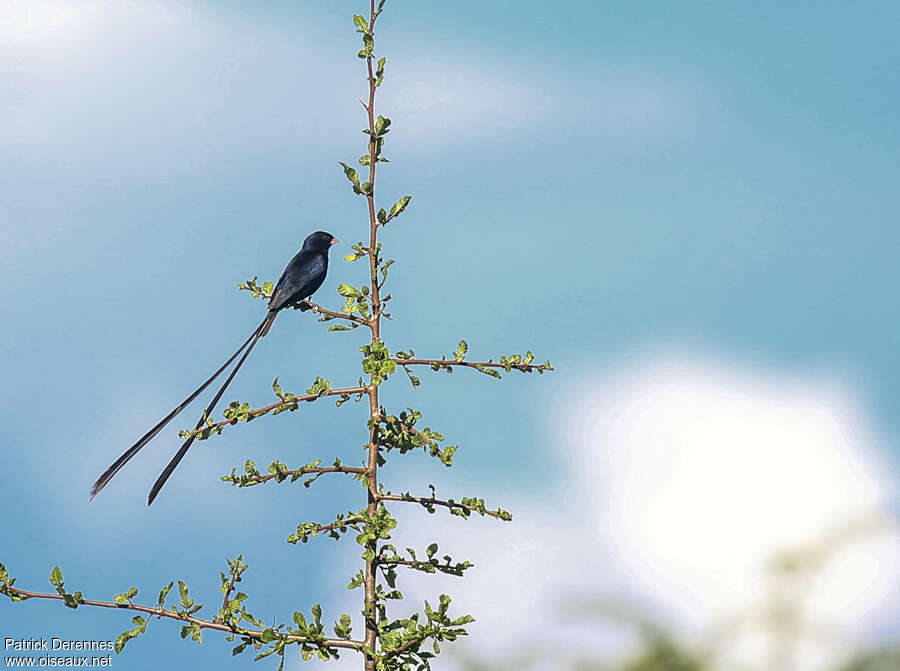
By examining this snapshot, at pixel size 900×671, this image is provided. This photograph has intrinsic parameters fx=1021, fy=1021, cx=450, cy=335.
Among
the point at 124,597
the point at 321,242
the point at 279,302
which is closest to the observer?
the point at 124,597

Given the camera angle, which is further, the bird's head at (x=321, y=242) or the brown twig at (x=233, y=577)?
the bird's head at (x=321, y=242)

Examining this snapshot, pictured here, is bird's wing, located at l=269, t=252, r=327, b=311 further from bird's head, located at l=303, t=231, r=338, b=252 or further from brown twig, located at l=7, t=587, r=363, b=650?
brown twig, located at l=7, t=587, r=363, b=650

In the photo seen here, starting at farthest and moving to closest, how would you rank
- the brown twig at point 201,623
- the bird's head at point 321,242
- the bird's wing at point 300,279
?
the bird's head at point 321,242 < the bird's wing at point 300,279 < the brown twig at point 201,623

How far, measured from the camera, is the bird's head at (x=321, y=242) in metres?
7.10

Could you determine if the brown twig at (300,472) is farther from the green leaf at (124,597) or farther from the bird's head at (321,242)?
the bird's head at (321,242)

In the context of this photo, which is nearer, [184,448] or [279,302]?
[184,448]

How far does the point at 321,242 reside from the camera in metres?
7.21

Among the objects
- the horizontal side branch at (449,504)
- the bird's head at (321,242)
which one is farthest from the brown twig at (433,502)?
the bird's head at (321,242)

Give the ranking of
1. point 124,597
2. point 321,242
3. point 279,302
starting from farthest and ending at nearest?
point 321,242
point 279,302
point 124,597

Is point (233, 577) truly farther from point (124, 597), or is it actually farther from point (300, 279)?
point (300, 279)

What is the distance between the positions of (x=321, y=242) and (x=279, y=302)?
55.9 inches

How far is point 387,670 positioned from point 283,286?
278cm

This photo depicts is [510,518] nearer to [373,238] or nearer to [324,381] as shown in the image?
[324,381]

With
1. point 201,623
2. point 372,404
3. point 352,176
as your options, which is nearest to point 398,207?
point 352,176
